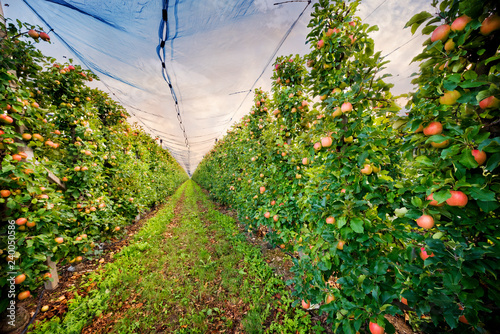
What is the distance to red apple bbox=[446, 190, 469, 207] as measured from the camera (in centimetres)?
91

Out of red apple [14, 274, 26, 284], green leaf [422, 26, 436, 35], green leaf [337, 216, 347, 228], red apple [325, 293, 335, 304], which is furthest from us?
red apple [14, 274, 26, 284]

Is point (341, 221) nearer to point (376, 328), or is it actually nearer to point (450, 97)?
point (376, 328)

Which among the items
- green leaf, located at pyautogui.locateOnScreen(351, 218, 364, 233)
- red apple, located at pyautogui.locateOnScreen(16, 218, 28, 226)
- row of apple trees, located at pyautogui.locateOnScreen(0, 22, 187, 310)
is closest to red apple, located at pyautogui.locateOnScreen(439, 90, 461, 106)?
green leaf, located at pyautogui.locateOnScreen(351, 218, 364, 233)

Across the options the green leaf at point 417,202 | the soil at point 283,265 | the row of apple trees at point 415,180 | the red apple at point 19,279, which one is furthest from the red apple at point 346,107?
the red apple at point 19,279

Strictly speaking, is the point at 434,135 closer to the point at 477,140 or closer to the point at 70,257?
the point at 477,140

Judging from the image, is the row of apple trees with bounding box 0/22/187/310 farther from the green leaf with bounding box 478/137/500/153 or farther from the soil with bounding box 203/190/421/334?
the green leaf with bounding box 478/137/500/153

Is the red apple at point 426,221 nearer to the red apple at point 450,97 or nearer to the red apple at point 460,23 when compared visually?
the red apple at point 450,97

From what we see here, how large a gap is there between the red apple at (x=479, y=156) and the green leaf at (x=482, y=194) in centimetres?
16

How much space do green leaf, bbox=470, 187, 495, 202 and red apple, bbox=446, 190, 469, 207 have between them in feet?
0.18

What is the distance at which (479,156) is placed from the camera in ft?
2.88

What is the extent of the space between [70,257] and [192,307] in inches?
103

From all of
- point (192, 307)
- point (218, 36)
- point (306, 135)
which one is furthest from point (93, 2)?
point (192, 307)

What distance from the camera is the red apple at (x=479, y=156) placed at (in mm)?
875

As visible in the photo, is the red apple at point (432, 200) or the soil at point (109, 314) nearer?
the red apple at point (432, 200)
